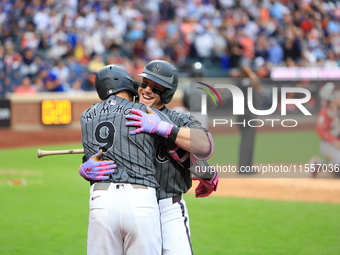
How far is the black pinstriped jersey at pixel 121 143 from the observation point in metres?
3.39

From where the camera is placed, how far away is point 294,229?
6.81 m

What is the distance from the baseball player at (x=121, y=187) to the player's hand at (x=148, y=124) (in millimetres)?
11

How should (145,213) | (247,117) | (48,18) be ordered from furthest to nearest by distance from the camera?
(48,18)
(247,117)
(145,213)

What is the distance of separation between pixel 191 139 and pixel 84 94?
13393 mm

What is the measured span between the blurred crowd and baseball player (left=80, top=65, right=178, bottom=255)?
12.9 meters

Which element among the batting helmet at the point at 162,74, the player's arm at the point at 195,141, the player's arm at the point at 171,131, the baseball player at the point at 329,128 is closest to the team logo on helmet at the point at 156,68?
the batting helmet at the point at 162,74

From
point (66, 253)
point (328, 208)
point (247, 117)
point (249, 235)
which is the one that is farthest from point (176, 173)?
point (247, 117)

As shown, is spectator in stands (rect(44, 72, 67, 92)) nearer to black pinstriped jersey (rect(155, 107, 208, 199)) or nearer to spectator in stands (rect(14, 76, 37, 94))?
spectator in stands (rect(14, 76, 37, 94))

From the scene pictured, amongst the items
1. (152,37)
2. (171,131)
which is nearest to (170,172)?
(171,131)

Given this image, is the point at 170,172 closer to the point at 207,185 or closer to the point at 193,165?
the point at 193,165

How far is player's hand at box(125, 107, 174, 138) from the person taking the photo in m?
3.37

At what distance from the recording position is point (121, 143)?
3.40m

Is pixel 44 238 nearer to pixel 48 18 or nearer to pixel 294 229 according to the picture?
pixel 294 229

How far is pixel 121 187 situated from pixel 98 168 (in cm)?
20
